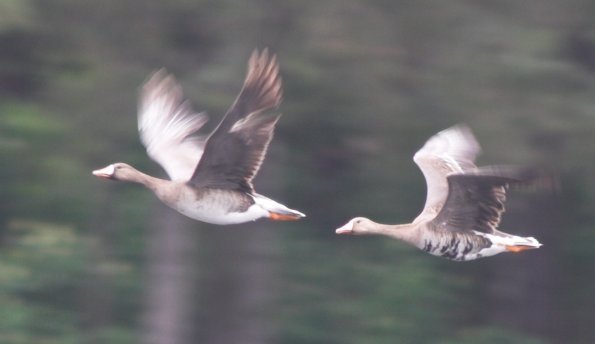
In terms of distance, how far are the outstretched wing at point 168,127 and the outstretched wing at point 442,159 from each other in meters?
1.56

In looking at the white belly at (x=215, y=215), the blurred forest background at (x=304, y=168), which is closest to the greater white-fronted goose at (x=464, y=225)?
the white belly at (x=215, y=215)

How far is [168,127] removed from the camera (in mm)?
9375

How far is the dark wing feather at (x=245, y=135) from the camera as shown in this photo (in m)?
7.79

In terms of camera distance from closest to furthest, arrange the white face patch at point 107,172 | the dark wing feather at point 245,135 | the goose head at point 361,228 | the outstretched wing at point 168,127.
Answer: the dark wing feather at point 245,135
the goose head at point 361,228
the white face patch at point 107,172
the outstretched wing at point 168,127

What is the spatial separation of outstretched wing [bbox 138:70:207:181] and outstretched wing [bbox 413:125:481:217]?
156cm

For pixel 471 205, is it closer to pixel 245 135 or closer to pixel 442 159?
pixel 442 159

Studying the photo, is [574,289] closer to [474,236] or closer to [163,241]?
[163,241]

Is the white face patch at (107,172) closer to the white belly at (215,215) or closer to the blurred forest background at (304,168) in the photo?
the white belly at (215,215)

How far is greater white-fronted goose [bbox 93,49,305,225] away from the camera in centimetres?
782

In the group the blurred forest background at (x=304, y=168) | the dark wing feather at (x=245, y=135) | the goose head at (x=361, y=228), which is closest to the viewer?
the dark wing feather at (x=245, y=135)

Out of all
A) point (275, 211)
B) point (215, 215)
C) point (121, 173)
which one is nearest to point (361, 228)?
point (275, 211)

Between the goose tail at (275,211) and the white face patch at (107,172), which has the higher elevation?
the white face patch at (107,172)

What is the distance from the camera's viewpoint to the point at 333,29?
11.0 meters

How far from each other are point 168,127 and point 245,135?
150cm
